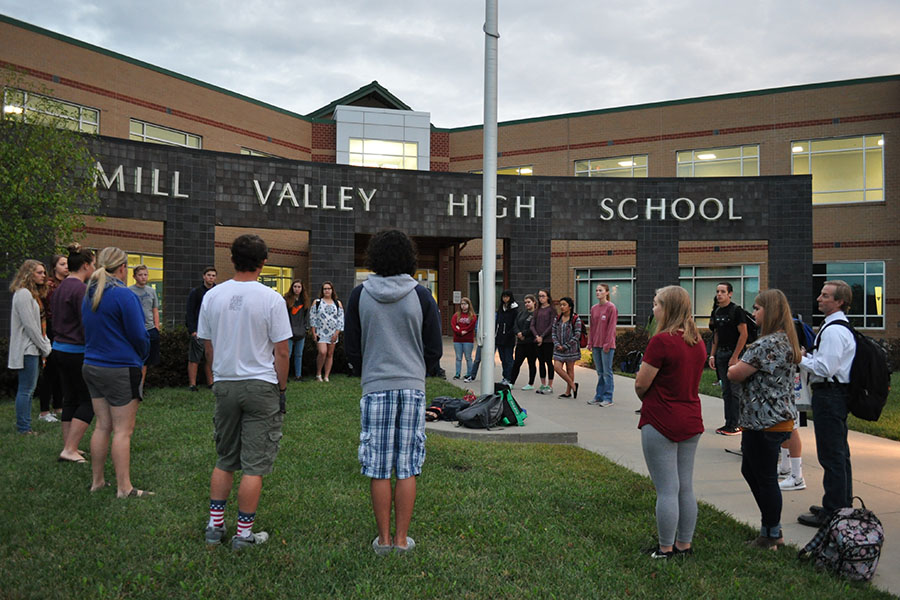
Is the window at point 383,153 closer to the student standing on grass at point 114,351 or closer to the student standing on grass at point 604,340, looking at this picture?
the student standing on grass at point 604,340

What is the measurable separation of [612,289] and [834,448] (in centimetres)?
2397

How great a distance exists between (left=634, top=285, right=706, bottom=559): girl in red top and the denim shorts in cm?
235

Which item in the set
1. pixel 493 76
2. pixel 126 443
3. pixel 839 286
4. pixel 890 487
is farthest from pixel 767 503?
pixel 493 76

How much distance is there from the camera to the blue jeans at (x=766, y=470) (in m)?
4.43

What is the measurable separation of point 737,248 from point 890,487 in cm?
2222

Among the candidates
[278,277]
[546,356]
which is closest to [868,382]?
[546,356]

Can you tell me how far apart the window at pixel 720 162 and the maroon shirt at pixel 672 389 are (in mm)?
25949

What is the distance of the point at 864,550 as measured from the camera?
4.04m

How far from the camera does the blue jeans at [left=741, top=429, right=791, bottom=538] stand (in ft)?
14.5

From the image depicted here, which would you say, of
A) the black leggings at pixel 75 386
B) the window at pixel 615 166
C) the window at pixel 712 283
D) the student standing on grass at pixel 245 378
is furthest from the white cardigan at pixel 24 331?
the window at pixel 615 166

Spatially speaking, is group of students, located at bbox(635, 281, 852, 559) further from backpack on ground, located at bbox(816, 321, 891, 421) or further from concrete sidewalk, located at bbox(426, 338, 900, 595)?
concrete sidewalk, located at bbox(426, 338, 900, 595)

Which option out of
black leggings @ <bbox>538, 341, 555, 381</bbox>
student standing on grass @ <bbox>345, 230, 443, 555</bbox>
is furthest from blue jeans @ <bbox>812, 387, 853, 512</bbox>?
black leggings @ <bbox>538, 341, 555, 381</bbox>

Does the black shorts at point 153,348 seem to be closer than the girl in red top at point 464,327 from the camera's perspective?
Yes

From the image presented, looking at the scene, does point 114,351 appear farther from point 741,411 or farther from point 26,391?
point 741,411
